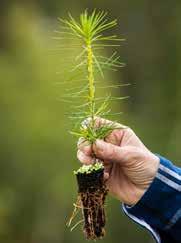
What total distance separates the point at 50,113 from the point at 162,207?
3.44m

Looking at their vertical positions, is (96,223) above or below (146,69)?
above

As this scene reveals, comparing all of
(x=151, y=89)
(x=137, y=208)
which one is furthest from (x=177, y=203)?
(x=151, y=89)

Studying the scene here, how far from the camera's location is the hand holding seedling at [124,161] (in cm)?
113

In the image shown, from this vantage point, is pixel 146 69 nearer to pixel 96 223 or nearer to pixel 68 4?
pixel 68 4

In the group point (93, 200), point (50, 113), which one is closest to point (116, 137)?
point (93, 200)

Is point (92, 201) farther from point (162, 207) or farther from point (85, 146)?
point (162, 207)

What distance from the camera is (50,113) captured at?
4.67m

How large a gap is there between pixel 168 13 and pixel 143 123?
0.93 metres

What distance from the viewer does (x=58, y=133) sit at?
15.4 feet

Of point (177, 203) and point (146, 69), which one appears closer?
point (177, 203)

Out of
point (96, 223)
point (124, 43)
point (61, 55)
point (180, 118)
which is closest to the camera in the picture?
point (96, 223)

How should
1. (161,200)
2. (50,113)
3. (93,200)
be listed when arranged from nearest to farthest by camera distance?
(93,200) < (161,200) < (50,113)

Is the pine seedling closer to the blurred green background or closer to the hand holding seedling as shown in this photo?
the hand holding seedling

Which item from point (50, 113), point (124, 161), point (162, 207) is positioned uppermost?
point (124, 161)
